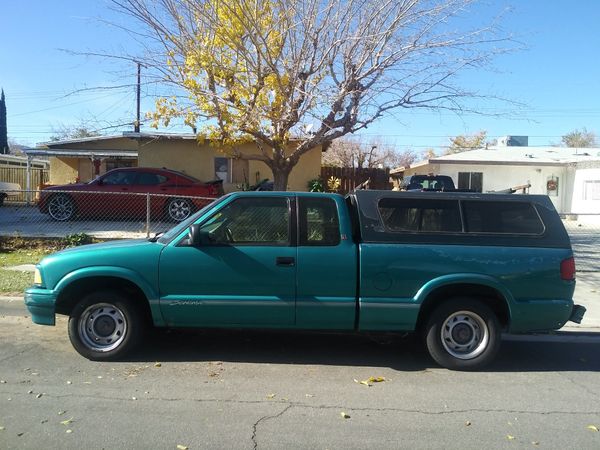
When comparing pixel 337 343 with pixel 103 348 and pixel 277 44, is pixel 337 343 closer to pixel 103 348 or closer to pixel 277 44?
pixel 103 348

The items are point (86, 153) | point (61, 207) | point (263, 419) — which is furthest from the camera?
point (86, 153)

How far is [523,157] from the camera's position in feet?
83.6

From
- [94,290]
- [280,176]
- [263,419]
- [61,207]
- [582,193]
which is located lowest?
[263,419]

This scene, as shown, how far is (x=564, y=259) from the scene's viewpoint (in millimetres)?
5211

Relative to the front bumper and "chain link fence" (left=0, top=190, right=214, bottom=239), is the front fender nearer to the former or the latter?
the front bumper

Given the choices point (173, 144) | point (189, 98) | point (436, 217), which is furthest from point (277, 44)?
point (173, 144)

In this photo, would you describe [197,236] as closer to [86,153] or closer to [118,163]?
[86,153]

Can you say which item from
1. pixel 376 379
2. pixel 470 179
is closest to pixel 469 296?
pixel 376 379

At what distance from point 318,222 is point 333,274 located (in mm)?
556

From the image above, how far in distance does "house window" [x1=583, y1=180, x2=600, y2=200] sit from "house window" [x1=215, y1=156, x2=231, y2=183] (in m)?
15.9

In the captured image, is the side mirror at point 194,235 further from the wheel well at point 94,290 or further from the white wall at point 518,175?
the white wall at point 518,175

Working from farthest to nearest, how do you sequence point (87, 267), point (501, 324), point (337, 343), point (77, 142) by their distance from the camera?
point (77, 142) < point (337, 343) < point (501, 324) < point (87, 267)

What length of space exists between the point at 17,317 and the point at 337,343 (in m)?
4.34

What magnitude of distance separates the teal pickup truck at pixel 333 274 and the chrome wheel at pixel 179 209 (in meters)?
8.20
